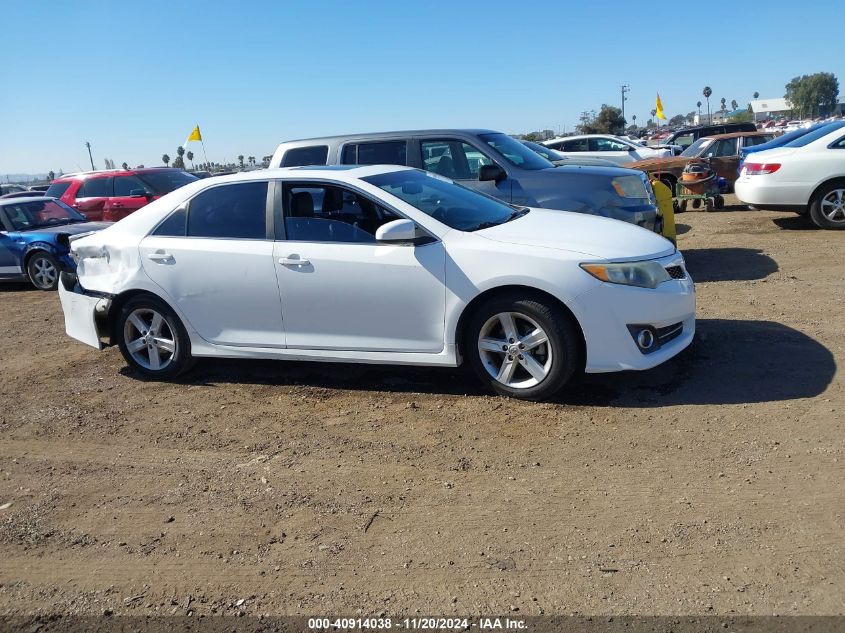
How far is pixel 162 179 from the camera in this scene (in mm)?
14602

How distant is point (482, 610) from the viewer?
2906 mm

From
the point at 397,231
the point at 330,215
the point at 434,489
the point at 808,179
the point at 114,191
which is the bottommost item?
the point at 434,489

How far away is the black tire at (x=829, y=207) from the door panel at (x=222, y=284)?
27.7 feet

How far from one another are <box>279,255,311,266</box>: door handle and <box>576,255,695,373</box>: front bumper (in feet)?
6.33

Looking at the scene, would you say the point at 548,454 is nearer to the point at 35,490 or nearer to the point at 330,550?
the point at 330,550

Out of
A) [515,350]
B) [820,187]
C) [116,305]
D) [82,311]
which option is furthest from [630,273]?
A: [820,187]

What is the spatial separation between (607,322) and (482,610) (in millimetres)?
2288

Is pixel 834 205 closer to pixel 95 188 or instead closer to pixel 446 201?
pixel 446 201

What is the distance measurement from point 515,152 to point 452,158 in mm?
720

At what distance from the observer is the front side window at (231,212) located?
18.3 feet

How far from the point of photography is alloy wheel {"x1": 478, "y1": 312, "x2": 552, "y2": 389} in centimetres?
485

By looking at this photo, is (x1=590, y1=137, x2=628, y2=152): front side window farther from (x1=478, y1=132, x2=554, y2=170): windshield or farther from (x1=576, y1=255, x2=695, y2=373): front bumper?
(x1=576, y1=255, x2=695, y2=373): front bumper

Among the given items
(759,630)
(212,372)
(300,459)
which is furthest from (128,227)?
(759,630)

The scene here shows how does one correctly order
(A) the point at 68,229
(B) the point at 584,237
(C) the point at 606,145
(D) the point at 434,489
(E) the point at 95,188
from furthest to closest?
(C) the point at 606,145 → (E) the point at 95,188 → (A) the point at 68,229 → (B) the point at 584,237 → (D) the point at 434,489
